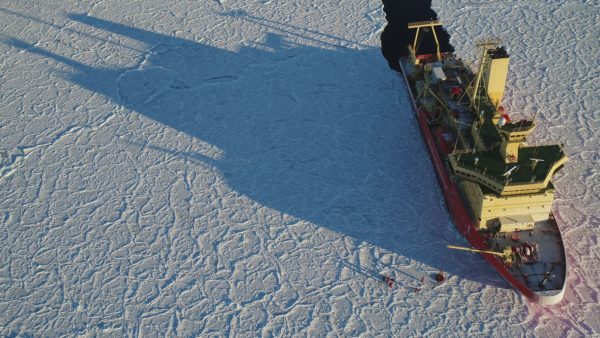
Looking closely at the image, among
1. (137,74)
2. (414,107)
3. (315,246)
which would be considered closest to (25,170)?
(137,74)

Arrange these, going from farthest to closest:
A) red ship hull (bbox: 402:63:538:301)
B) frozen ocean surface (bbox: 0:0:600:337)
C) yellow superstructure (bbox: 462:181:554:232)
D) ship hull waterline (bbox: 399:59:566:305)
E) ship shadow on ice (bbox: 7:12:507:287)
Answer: ship shadow on ice (bbox: 7:12:507:287), frozen ocean surface (bbox: 0:0:600:337), yellow superstructure (bbox: 462:181:554:232), red ship hull (bbox: 402:63:538:301), ship hull waterline (bbox: 399:59:566:305)

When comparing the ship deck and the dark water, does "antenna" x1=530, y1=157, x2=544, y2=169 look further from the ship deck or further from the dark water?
the dark water

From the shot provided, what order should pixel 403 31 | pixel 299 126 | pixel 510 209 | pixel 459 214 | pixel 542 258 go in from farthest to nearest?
1. pixel 403 31
2. pixel 299 126
3. pixel 459 214
4. pixel 510 209
5. pixel 542 258

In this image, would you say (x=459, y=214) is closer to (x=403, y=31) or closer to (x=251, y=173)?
(x=251, y=173)

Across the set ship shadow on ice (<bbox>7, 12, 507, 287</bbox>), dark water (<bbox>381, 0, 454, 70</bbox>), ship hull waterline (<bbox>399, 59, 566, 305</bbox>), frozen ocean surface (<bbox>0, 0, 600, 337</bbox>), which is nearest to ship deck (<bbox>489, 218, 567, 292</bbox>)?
ship hull waterline (<bbox>399, 59, 566, 305</bbox>)

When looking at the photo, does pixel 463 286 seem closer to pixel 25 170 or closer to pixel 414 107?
pixel 414 107

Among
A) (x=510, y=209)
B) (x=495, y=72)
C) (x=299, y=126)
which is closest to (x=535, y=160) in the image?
(x=510, y=209)
